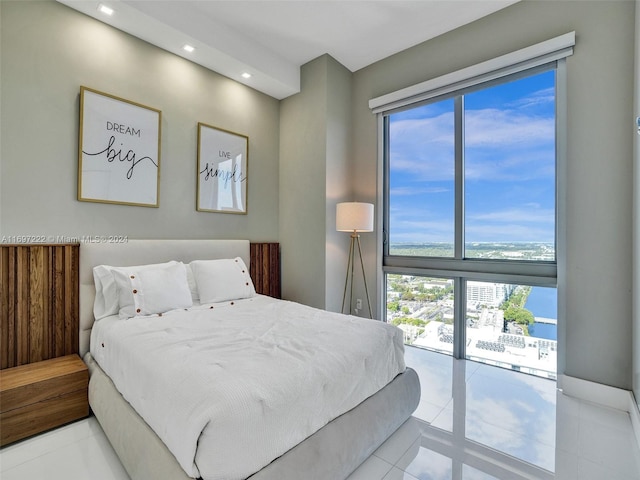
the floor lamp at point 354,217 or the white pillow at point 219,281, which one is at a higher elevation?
the floor lamp at point 354,217

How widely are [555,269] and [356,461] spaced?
6.91ft

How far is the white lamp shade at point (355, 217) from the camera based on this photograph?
3.05 metres

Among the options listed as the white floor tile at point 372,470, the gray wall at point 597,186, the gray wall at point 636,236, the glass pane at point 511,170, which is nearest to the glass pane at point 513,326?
the gray wall at point 597,186

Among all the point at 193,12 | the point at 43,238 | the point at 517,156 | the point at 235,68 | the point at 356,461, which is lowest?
the point at 356,461

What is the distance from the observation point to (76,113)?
2.29 metres

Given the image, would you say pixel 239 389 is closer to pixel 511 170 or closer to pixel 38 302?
pixel 38 302

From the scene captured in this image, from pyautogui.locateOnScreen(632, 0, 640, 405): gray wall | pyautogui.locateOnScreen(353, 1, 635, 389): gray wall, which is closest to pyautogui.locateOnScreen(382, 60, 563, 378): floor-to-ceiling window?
pyautogui.locateOnScreen(353, 1, 635, 389): gray wall

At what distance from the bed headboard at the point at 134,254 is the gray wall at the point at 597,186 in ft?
9.59

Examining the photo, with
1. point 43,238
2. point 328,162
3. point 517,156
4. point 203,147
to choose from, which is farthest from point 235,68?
point 517,156

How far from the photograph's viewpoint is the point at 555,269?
2.44 metres

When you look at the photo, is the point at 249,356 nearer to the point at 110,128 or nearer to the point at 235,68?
the point at 110,128

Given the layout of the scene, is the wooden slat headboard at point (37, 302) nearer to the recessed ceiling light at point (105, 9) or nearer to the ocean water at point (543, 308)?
the recessed ceiling light at point (105, 9)

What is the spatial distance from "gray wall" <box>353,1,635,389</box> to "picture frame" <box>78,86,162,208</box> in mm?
3250

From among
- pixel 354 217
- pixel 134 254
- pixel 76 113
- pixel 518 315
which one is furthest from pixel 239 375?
pixel 518 315
